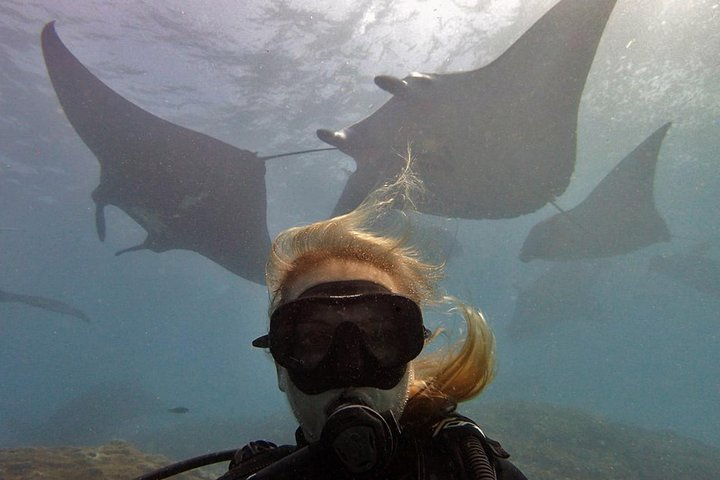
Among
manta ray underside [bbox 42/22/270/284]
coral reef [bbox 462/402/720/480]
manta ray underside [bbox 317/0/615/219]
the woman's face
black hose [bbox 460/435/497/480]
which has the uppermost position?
manta ray underside [bbox 42/22/270/284]

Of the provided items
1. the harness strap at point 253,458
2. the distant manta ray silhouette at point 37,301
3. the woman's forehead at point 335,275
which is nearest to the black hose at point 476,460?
the woman's forehead at point 335,275

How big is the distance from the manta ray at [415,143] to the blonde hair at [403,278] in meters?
4.47

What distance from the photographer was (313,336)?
5.65ft

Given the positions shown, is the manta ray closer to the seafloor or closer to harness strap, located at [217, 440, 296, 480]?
the seafloor

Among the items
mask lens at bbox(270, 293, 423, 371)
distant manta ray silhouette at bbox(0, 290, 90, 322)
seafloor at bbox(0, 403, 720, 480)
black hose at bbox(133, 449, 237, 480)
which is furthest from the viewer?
distant manta ray silhouette at bbox(0, 290, 90, 322)

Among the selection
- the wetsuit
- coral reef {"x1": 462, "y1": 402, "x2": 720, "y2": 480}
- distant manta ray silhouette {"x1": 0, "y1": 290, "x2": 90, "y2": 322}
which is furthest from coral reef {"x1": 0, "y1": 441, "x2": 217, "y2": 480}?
distant manta ray silhouette {"x1": 0, "y1": 290, "x2": 90, "y2": 322}

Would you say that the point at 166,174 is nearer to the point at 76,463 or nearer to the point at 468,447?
the point at 76,463

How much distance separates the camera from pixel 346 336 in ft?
5.54

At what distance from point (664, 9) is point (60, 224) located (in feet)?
140

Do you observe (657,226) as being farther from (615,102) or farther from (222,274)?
(222,274)

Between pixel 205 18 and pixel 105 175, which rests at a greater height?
pixel 205 18

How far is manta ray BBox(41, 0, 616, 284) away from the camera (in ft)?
19.2

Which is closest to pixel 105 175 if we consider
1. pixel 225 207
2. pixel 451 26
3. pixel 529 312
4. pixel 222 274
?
pixel 225 207

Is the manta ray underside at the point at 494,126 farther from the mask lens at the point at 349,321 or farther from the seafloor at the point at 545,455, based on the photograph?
the seafloor at the point at 545,455
